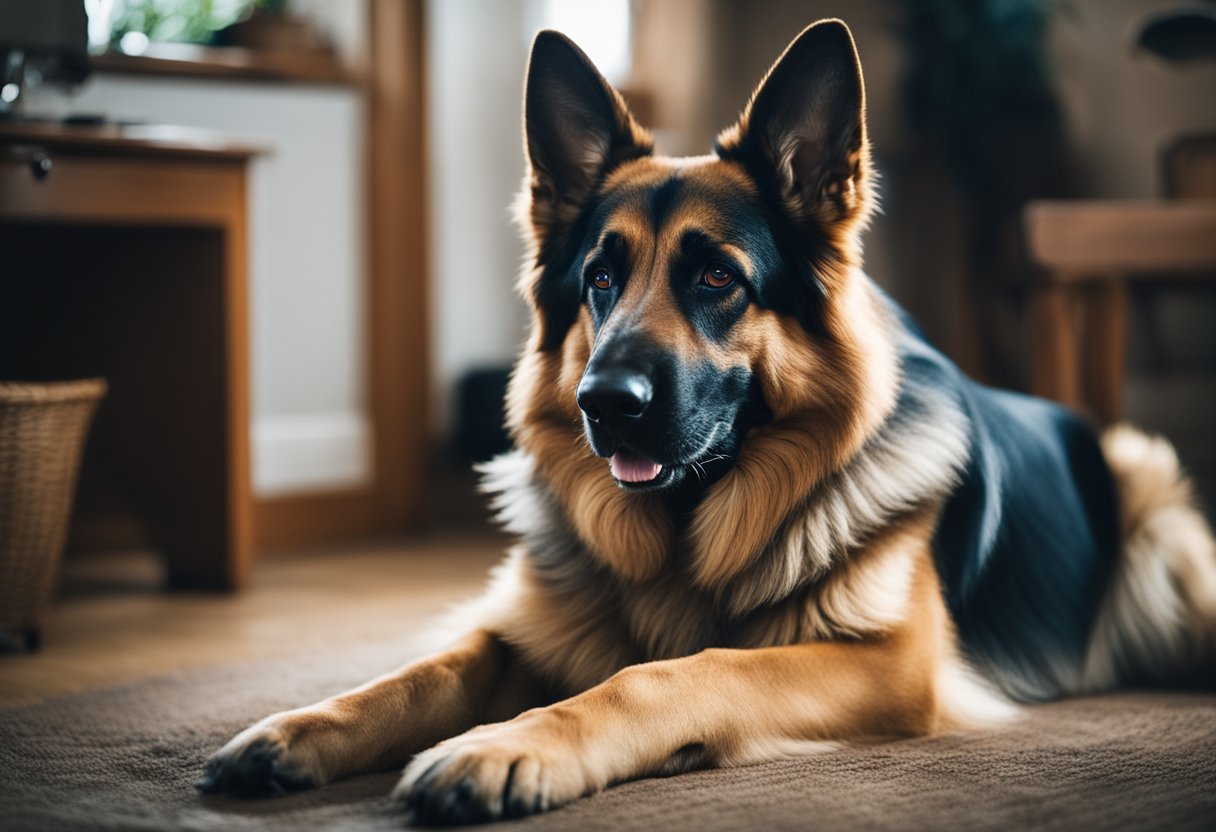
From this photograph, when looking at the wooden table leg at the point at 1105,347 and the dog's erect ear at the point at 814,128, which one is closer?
the dog's erect ear at the point at 814,128

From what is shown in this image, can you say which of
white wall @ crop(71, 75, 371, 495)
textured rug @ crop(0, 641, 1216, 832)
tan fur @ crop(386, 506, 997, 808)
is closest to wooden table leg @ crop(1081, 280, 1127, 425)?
textured rug @ crop(0, 641, 1216, 832)

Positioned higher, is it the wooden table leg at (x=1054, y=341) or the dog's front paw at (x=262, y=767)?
the wooden table leg at (x=1054, y=341)

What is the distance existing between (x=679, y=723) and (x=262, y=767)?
567 mm

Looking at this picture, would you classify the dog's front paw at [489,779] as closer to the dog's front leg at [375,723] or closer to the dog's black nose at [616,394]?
the dog's front leg at [375,723]

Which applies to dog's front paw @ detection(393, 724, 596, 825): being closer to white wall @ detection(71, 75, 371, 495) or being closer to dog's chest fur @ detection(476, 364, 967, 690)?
dog's chest fur @ detection(476, 364, 967, 690)

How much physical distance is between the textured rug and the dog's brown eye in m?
0.74

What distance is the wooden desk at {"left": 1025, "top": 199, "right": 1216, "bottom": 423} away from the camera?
3242mm

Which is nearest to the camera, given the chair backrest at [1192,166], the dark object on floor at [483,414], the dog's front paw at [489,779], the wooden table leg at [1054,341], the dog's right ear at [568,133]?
the dog's front paw at [489,779]

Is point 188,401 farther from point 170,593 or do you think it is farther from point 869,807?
point 869,807

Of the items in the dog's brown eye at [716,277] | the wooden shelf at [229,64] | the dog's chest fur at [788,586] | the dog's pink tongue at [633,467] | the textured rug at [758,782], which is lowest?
the textured rug at [758,782]

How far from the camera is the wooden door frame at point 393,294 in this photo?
421cm

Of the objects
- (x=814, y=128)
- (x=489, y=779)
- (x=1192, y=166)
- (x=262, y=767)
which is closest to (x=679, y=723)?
Result: (x=489, y=779)


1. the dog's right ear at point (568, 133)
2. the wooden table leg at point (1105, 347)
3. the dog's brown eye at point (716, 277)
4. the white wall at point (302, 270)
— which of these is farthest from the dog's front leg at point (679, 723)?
the white wall at point (302, 270)

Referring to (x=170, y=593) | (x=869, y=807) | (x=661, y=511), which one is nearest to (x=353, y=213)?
(x=170, y=593)
